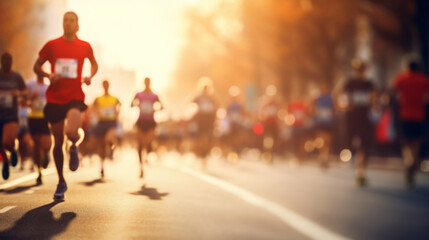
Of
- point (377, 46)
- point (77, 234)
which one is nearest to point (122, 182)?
point (77, 234)

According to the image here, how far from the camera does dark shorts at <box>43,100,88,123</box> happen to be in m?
2.51

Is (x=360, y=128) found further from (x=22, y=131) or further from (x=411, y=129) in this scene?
(x=22, y=131)

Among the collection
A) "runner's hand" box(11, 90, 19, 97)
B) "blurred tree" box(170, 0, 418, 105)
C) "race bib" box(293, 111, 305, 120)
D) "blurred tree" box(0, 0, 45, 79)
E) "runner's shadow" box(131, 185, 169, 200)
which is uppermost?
"blurred tree" box(170, 0, 418, 105)

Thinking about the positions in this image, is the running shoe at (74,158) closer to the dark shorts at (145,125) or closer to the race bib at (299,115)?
the dark shorts at (145,125)

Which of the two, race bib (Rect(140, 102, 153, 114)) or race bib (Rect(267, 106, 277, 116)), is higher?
race bib (Rect(267, 106, 277, 116))

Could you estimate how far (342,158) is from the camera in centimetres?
5425

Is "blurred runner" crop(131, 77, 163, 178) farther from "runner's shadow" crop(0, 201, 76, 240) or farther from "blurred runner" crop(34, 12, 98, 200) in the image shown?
"runner's shadow" crop(0, 201, 76, 240)

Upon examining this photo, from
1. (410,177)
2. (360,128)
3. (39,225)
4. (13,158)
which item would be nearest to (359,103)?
(360,128)

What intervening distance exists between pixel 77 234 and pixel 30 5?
3.75 ft

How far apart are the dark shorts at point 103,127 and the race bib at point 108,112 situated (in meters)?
0.04

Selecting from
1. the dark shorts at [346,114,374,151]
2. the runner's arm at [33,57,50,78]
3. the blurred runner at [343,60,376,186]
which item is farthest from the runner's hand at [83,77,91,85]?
the dark shorts at [346,114,374,151]

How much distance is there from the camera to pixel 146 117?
307 centimetres

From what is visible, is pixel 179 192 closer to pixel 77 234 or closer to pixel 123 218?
pixel 123 218

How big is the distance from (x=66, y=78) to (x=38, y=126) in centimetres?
46
